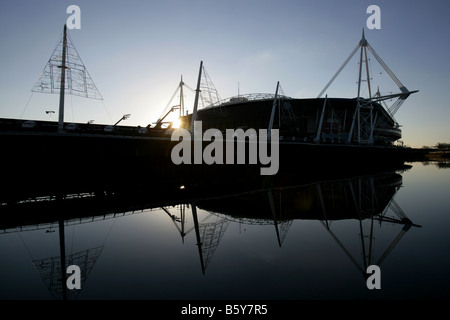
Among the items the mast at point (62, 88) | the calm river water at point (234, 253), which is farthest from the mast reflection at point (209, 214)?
the mast at point (62, 88)

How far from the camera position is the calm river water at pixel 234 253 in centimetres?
659

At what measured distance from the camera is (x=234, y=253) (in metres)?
9.31

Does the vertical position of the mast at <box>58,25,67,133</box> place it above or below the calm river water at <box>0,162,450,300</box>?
above

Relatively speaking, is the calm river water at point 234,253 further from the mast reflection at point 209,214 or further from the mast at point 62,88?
the mast at point 62,88

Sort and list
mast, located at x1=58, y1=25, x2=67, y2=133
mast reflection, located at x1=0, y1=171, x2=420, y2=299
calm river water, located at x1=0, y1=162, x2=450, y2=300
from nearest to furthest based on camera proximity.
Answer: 1. calm river water, located at x1=0, y1=162, x2=450, y2=300
2. mast reflection, located at x1=0, y1=171, x2=420, y2=299
3. mast, located at x1=58, y1=25, x2=67, y2=133

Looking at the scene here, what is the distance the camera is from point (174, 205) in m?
17.5

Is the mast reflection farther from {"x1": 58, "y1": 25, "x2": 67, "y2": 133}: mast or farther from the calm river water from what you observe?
{"x1": 58, "y1": 25, "x2": 67, "y2": 133}: mast

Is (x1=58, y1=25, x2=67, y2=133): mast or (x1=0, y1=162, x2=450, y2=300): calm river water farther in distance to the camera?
(x1=58, y1=25, x2=67, y2=133): mast

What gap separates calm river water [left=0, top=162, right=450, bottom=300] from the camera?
260 inches

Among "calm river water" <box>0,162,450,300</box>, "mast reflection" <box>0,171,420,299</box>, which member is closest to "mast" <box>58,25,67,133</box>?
"mast reflection" <box>0,171,420,299</box>

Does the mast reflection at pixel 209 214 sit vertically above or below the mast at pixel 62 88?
below

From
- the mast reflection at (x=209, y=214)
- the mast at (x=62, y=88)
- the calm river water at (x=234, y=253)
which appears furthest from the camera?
the mast at (x=62, y=88)

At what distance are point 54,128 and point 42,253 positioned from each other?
24.5 m

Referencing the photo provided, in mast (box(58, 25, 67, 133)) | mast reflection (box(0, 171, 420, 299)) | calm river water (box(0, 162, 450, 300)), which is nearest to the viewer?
calm river water (box(0, 162, 450, 300))
